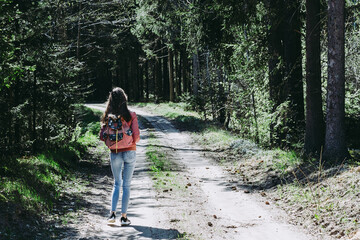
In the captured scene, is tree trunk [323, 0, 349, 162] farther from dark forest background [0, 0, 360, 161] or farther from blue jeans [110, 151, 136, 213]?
blue jeans [110, 151, 136, 213]

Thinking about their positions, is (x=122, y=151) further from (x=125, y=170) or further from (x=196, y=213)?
(x=196, y=213)

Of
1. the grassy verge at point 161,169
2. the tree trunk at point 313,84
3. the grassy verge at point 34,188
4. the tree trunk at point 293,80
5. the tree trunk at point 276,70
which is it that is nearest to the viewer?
the grassy verge at point 34,188

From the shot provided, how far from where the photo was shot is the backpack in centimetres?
561

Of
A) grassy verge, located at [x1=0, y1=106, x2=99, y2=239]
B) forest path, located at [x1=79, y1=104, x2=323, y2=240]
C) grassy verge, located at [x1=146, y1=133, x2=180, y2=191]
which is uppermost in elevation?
grassy verge, located at [x1=0, y1=106, x2=99, y2=239]

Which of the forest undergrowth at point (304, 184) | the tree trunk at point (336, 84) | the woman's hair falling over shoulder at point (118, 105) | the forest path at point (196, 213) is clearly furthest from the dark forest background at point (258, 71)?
the woman's hair falling over shoulder at point (118, 105)

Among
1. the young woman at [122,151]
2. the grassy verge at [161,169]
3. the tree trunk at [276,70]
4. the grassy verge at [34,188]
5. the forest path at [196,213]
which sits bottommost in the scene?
the forest path at [196,213]

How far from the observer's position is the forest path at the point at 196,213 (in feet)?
17.6

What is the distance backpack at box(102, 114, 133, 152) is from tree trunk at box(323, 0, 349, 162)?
16.2 ft

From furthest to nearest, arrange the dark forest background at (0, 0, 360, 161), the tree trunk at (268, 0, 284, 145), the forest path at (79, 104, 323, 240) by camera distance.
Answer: the tree trunk at (268, 0, 284, 145)
the dark forest background at (0, 0, 360, 161)
the forest path at (79, 104, 323, 240)

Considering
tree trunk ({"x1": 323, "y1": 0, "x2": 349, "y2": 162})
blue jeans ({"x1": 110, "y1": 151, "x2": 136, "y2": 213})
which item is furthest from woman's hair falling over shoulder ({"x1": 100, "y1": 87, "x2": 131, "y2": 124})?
tree trunk ({"x1": 323, "y1": 0, "x2": 349, "y2": 162})

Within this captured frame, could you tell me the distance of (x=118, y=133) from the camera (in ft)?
18.4

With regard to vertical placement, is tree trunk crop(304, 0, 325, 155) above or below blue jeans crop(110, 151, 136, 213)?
above

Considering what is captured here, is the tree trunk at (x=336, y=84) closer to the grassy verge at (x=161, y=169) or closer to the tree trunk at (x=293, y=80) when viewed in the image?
the tree trunk at (x=293, y=80)

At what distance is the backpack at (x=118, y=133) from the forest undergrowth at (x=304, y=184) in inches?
132
